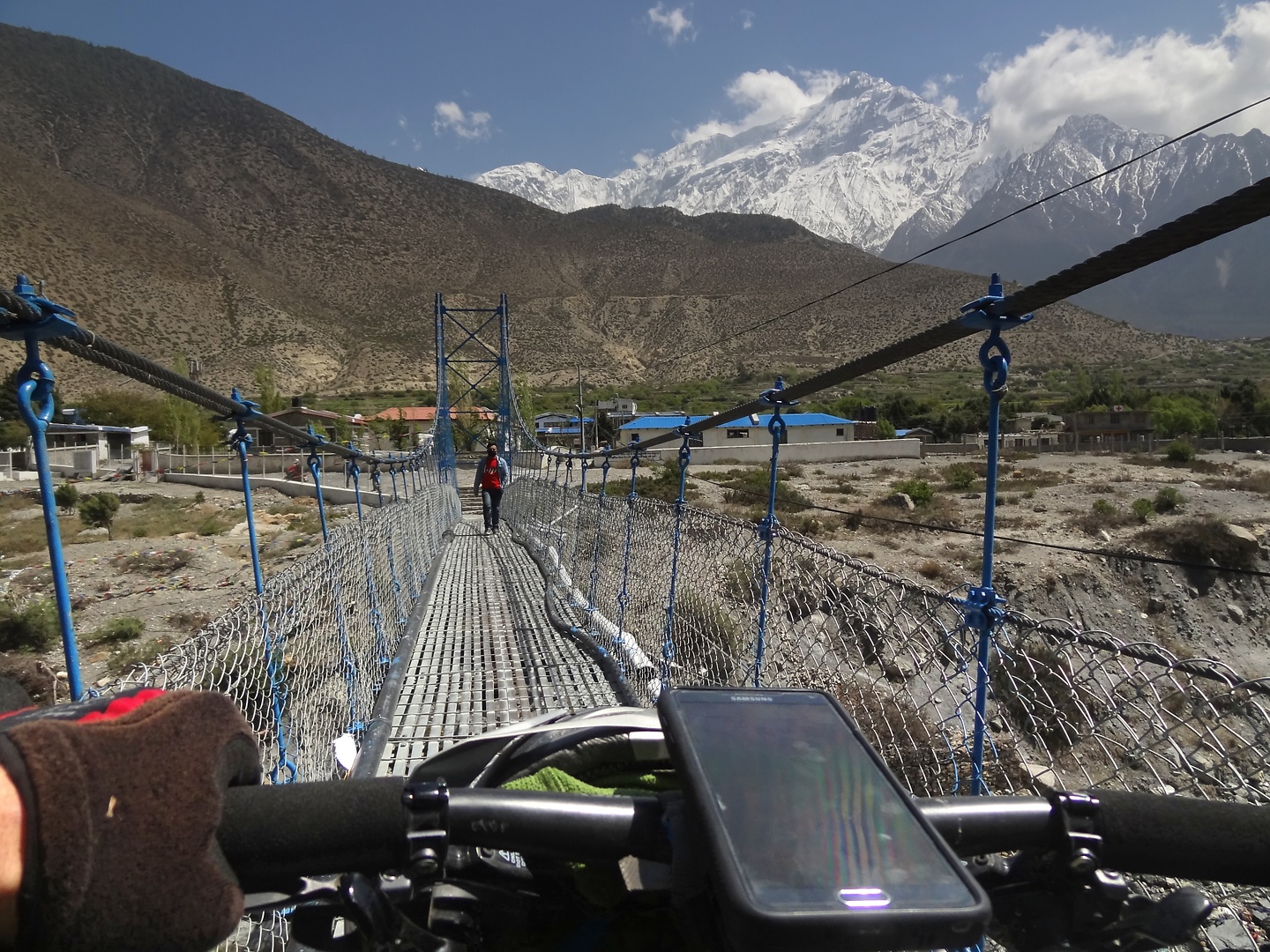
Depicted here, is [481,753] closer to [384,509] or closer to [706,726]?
[706,726]

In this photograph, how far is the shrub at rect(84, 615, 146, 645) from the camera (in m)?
8.69

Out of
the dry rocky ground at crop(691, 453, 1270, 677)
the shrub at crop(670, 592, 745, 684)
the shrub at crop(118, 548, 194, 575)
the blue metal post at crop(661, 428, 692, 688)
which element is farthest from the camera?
the shrub at crop(118, 548, 194, 575)

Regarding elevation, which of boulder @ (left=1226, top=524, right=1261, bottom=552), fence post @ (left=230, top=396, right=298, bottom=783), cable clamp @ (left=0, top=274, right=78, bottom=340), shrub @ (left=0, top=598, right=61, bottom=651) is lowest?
shrub @ (left=0, top=598, right=61, bottom=651)

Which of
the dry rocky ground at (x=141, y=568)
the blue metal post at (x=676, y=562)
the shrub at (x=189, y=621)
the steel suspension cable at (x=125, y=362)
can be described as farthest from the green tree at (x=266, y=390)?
the steel suspension cable at (x=125, y=362)

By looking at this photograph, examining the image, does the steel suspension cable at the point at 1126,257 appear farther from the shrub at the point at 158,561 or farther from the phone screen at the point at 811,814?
the shrub at the point at 158,561

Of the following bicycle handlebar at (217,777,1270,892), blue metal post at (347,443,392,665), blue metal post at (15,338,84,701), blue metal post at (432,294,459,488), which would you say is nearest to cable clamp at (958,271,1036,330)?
bicycle handlebar at (217,777,1270,892)

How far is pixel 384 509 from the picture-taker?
13.4 ft

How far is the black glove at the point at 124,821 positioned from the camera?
1.45 feet

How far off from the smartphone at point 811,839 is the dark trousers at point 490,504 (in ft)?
27.4

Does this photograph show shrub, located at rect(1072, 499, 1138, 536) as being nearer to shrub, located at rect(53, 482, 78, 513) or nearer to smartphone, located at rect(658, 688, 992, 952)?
smartphone, located at rect(658, 688, 992, 952)

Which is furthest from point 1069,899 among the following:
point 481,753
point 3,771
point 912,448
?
point 912,448

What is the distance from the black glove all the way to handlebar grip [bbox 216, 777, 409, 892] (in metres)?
0.03

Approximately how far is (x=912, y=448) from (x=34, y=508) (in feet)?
103

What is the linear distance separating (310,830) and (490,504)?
8.61 metres
